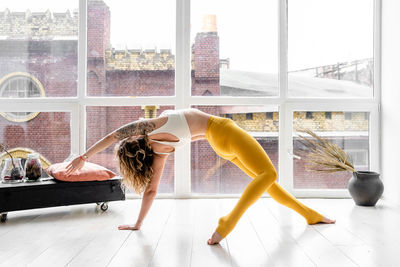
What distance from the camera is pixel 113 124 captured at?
3.72 m

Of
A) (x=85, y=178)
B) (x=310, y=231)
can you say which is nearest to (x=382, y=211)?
(x=310, y=231)

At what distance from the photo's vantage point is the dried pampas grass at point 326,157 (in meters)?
3.35

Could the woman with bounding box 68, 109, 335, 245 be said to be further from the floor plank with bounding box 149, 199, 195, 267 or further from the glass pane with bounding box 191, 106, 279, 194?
the glass pane with bounding box 191, 106, 279, 194

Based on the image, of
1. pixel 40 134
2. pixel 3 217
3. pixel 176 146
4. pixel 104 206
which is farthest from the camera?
pixel 40 134

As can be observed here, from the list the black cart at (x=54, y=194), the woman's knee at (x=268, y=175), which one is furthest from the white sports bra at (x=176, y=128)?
the black cart at (x=54, y=194)

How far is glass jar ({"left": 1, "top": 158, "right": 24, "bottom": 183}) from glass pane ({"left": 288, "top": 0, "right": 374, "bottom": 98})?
283 cm

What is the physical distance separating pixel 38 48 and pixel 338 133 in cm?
340

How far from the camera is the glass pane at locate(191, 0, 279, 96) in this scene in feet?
12.3

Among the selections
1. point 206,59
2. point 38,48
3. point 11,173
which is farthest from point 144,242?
point 38,48

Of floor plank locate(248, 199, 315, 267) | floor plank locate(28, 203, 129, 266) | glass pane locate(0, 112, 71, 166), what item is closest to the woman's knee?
floor plank locate(248, 199, 315, 267)

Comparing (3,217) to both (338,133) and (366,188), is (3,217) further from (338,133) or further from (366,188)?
(338,133)

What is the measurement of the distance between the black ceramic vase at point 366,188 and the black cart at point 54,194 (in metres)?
2.20

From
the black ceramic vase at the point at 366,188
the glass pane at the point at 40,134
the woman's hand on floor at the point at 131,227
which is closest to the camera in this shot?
the woman's hand on floor at the point at 131,227

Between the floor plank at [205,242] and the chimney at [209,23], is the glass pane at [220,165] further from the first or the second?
the chimney at [209,23]
